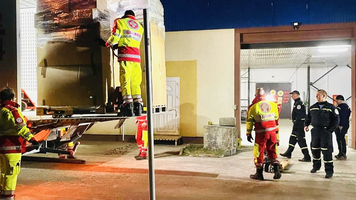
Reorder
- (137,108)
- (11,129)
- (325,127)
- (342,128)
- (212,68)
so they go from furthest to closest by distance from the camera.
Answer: (212,68)
(342,128)
(325,127)
(137,108)
(11,129)

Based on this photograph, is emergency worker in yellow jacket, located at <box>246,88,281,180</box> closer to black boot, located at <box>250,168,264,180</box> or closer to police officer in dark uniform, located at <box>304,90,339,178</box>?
black boot, located at <box>250,168,264,180</box>

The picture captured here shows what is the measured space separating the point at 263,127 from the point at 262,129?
0.05m

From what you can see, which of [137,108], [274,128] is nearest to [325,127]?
[274,128]

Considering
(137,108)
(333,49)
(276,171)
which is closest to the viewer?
(137,108)

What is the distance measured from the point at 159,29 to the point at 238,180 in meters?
3.65

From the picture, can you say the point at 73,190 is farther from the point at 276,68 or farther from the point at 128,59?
the point at 276,68

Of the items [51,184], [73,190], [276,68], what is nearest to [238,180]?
[73,190]

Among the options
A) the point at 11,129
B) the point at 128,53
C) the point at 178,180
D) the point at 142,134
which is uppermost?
the point at 128,53

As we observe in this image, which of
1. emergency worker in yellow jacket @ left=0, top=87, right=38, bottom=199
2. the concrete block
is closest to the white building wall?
the concrete block

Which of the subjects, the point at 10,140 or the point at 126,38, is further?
the point at 126,38

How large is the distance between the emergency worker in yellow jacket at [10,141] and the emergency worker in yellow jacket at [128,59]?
5.34 ft

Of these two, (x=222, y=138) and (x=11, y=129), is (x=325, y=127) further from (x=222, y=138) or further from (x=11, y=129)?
(x=11, y=129)

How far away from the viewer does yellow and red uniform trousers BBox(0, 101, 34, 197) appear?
516 centimetres

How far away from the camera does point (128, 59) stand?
18.1 ft
